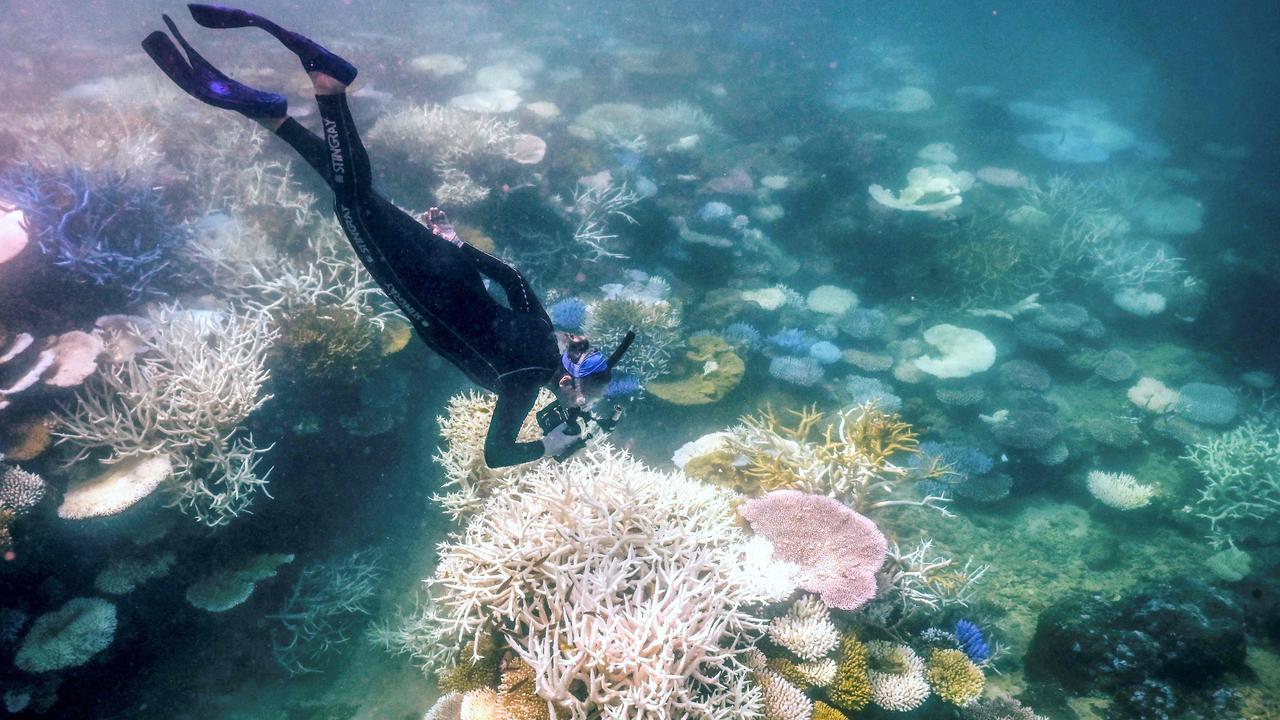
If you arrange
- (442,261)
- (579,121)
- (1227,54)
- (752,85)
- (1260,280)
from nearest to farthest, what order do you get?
(442,261) < (1260,280) < (579,121) < (752,85) < (1227,54)

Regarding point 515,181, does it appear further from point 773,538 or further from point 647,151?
point 773,538

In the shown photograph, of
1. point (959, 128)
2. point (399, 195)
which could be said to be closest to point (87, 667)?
point (399, 195)

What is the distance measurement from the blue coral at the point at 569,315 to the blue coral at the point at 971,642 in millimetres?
4944

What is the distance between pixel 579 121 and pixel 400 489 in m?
9.30

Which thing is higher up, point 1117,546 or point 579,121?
point 579,121

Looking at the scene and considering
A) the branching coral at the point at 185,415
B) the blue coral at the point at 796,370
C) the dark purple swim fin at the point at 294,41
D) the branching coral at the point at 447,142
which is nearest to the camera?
the dark purple swim fin at the point at 294,41

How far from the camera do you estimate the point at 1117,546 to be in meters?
6.20

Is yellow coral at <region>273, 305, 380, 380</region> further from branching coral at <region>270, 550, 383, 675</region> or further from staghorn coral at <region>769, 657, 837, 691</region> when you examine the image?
staghorn coral at <region>769, 657, 837, 691</region>

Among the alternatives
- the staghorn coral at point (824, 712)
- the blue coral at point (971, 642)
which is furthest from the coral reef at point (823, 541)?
the blue coral at point (971, 642)

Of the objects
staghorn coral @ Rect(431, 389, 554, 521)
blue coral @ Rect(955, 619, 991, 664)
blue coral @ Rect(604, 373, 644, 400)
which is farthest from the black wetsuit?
blue coral @ Rect(955, 619, 991, 664)

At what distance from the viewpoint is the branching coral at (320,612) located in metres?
4.89

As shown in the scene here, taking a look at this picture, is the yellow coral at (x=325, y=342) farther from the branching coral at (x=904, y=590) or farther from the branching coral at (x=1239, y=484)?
the branching coral at (x=1239, y=484)

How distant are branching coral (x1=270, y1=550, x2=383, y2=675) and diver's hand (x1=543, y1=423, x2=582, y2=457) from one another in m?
3.40

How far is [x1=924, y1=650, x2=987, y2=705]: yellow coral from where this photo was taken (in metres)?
3.44
